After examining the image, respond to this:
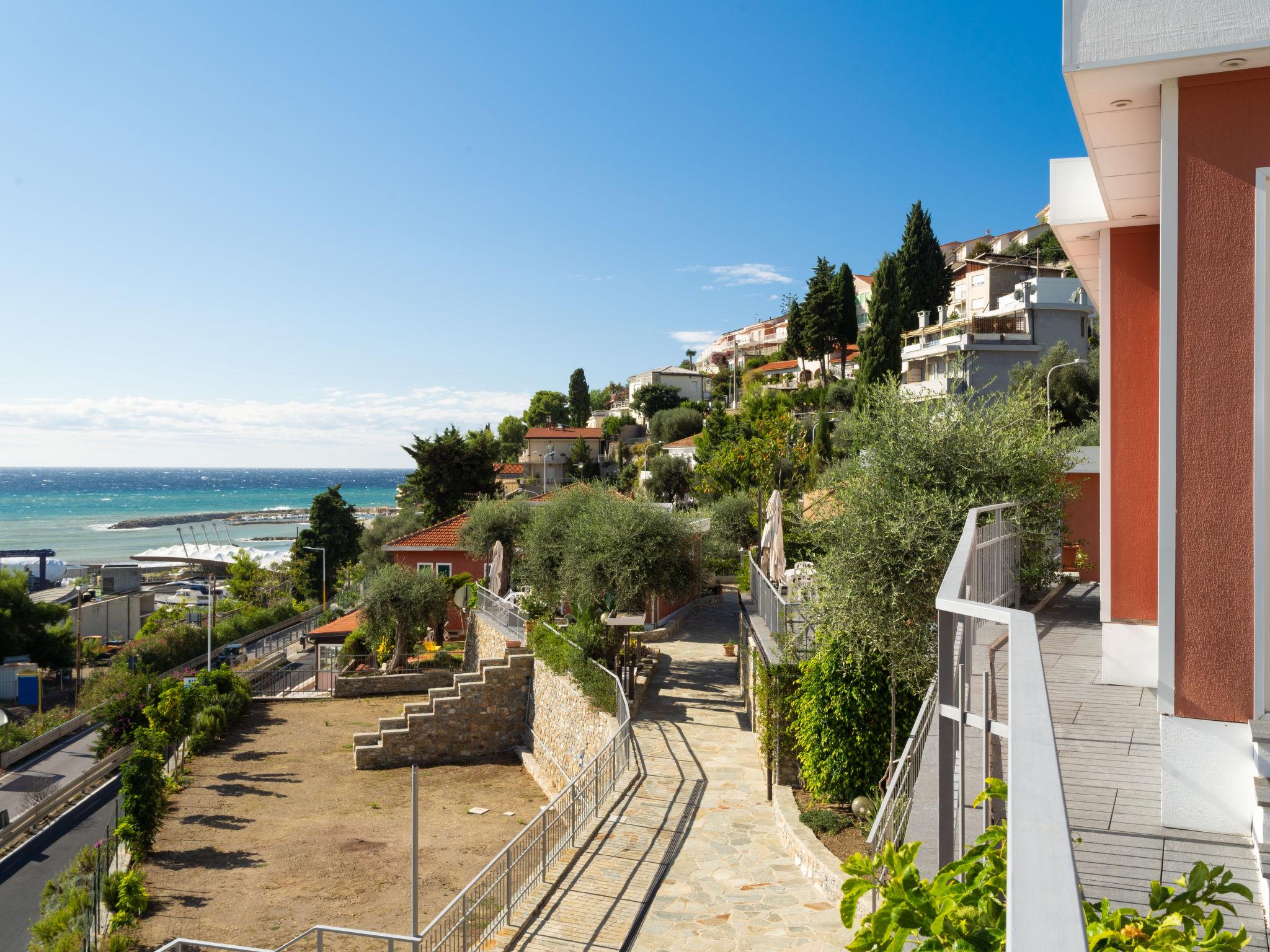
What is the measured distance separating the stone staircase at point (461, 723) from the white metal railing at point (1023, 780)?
71.9 feet

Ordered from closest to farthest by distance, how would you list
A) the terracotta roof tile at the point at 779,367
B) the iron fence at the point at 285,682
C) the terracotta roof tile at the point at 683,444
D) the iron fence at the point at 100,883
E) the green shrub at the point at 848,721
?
the green shrub at the point at 848,721
the iron fence at the point at 100,883
the iron fence at the point at 285,682
the terracotta roof tile at the point at 683,444
the terracotta roof tile at the point at 779,367

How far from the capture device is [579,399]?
109 m

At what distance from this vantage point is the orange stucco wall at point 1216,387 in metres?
4.47

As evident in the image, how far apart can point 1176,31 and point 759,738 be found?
488 inches

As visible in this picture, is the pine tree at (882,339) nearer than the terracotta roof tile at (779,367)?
Yes

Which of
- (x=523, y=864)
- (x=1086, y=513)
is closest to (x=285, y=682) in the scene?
(x=523, y=864)

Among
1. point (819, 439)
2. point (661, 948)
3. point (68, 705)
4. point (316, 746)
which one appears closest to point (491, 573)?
point (316, 746)

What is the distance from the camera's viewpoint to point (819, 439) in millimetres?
46969

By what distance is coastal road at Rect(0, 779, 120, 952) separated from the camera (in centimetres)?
1506

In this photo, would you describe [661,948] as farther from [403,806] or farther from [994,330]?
[994,330]

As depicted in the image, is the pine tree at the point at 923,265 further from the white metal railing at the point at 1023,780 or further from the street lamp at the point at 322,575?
the white metal railing at the point at 1023,780

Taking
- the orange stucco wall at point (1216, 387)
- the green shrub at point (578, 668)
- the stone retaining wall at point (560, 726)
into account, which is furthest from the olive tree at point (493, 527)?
the orange stucco wall at point (1216, 387)

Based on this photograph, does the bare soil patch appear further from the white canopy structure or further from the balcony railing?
the white canopy structure

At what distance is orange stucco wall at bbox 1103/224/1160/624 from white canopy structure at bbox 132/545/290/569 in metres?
66.8
